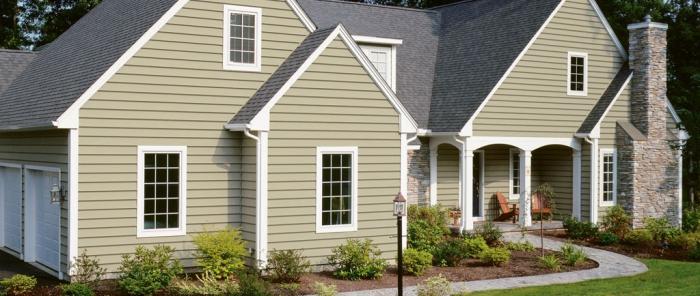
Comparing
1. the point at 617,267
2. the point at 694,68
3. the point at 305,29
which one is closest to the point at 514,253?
the point at 617,267

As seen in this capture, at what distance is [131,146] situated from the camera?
1480 centimetres

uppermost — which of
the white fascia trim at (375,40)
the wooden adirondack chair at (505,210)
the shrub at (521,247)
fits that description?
the white fascia trim at (375,40)

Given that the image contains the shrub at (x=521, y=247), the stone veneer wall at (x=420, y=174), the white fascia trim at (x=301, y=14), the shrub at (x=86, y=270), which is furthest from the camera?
the stone veneer wall at (x=420, y=174)

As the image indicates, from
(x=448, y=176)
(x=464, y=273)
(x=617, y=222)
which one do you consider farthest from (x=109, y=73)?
(x=617, y=222)

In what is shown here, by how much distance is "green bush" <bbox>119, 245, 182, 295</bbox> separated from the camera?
13.6 m

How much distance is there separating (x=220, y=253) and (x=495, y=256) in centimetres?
595

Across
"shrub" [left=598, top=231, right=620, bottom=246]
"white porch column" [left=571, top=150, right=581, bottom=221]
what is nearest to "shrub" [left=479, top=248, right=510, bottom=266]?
"shrub" [left=598, top=231, right=620, bottom=246]

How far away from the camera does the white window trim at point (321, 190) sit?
15.8 metres

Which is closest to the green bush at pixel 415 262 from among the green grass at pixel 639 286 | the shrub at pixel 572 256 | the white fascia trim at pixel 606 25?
the green grass at pixel 639 286

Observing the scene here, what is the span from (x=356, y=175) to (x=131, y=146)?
14.6 ft

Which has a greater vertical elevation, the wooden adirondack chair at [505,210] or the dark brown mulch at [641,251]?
the wooden adirondack chair at [505,210]

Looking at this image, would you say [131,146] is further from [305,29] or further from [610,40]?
[610,40]

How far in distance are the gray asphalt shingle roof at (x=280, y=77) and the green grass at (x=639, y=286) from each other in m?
5.35

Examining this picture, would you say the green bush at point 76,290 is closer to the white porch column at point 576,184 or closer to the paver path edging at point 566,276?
the paver path edging at point 566,276
